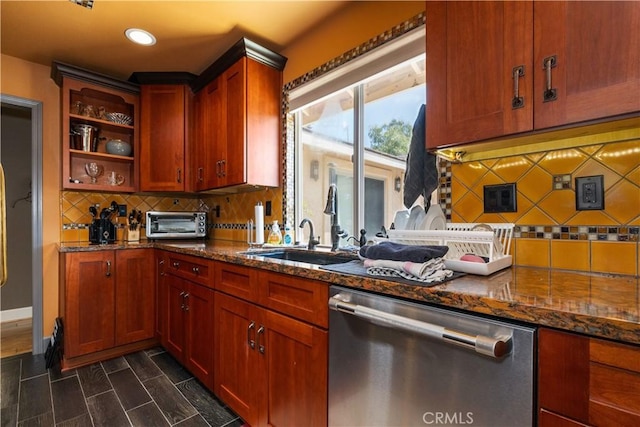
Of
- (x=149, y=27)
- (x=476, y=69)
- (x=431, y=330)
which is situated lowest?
(x=431, y=330)

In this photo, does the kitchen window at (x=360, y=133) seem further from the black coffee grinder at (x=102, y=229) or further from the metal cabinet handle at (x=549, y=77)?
the black coffee grinder at (x=102, y=229)

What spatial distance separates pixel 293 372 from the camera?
1.23 metres

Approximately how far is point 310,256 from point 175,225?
62.3 inches

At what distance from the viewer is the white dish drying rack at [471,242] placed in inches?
41.3

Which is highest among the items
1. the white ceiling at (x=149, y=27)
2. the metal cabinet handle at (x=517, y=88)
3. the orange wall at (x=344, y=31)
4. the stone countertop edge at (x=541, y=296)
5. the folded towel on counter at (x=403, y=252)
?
the white ceiling at (x=149, y=27)

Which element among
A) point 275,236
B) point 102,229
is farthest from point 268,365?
point 102,229

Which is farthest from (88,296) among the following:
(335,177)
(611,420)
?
(611,420)

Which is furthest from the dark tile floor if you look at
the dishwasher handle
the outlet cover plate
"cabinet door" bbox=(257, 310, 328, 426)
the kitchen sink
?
the outlet cover plate

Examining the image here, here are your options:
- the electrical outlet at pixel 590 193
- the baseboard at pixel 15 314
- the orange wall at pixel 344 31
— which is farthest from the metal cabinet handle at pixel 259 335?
the baseboard at pixel 15 314

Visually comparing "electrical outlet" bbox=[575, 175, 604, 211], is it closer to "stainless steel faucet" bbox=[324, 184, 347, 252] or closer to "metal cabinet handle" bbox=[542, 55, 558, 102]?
"metal cabinet handle" bbox=[542, 55, 558, 102]

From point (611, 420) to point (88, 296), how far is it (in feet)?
9.23

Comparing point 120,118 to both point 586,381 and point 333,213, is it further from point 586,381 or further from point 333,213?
point 586,381

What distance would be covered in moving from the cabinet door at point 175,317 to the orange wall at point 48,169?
1133 mm

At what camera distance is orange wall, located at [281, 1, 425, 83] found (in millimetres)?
1646
